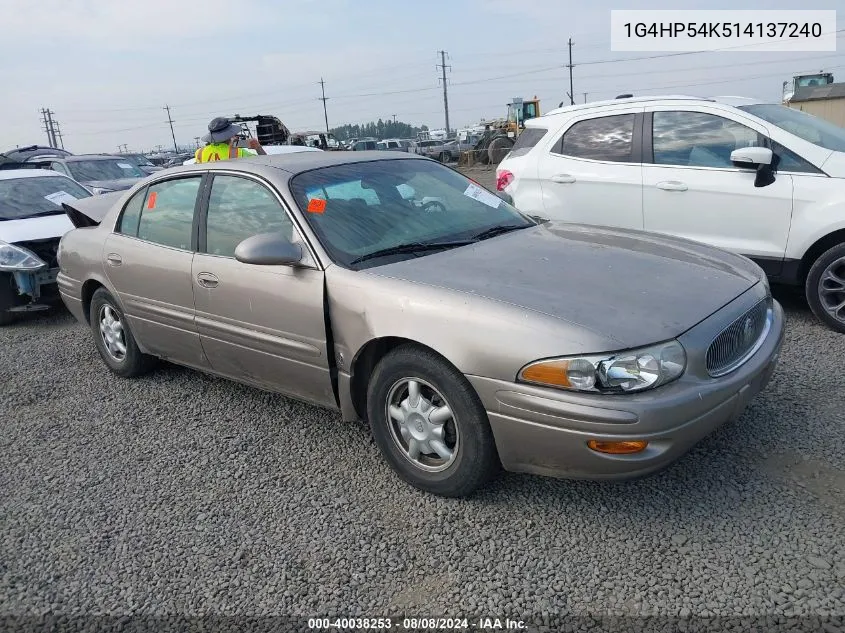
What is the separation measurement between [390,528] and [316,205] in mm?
1651

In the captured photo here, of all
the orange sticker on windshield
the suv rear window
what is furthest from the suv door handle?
the orange sticker on windshield

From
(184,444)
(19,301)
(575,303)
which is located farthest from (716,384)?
(19,301)

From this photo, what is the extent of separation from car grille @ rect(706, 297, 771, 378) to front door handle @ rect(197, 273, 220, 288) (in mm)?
2542

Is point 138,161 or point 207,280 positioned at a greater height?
point 138,161

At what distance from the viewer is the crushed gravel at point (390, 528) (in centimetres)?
→ 239

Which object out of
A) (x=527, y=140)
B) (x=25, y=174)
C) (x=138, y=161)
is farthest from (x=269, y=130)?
(x=527, y=140)

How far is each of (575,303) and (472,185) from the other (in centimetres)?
170

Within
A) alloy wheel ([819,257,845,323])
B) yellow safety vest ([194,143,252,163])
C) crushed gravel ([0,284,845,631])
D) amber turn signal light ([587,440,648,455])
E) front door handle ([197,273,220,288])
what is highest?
yellow safety vest ([194,143,252,163])

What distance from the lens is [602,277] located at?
2977 millimetres

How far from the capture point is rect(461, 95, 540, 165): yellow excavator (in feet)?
93.5

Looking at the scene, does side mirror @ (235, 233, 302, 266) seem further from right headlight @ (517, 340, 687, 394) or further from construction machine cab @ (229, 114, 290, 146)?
construction machine cab @ (229, 114, 290, 146)

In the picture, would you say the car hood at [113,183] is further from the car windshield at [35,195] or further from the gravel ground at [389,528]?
the gravel ground at [389,528]

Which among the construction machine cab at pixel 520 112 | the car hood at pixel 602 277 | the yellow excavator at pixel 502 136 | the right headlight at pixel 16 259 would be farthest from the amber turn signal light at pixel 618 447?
the construction machine cab at pixel 520 112

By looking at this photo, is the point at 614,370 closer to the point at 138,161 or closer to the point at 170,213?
the point at 170,213
